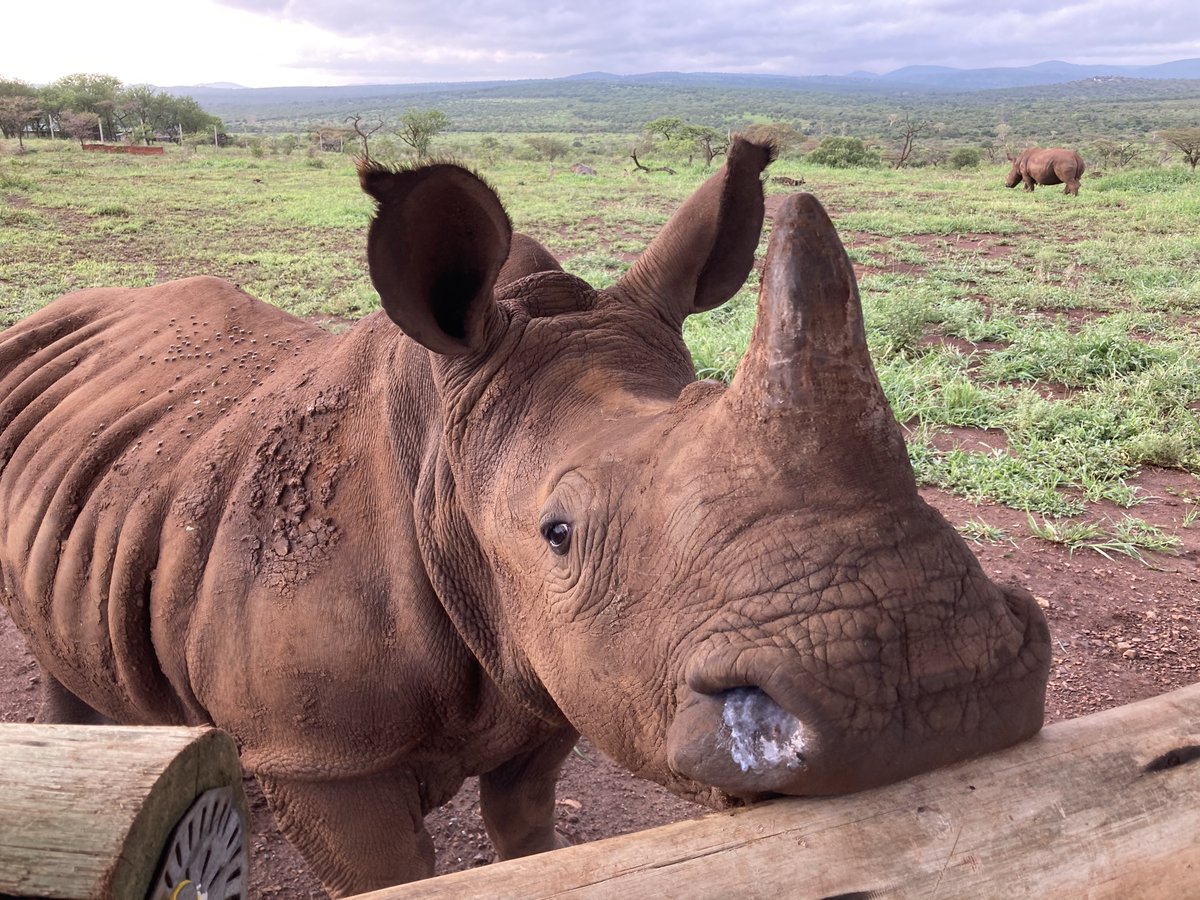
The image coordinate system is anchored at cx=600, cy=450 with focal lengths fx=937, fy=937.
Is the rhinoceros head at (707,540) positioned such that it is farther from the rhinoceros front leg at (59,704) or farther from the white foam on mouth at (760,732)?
the rhinoceros front leg at (59,704)

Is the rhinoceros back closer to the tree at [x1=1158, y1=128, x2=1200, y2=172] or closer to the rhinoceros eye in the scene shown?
Result: the rhinoceros eye

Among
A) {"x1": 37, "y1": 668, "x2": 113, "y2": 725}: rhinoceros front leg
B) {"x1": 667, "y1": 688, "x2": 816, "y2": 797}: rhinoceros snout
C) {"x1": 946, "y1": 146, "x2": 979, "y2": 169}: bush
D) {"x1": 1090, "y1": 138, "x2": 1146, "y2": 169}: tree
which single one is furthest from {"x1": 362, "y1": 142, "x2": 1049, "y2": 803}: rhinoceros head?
{"x1": 946, "y1": 146, "x2": 979, "y2": 169}: bush

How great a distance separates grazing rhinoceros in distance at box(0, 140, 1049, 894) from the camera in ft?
A: 4.50

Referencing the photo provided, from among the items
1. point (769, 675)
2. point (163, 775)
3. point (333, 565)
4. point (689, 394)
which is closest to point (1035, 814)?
point (769, 675)

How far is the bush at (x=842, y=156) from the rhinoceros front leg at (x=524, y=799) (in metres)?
31.7

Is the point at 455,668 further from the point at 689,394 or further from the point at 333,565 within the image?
the point at 689,394

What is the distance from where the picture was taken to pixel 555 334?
7.05 ft

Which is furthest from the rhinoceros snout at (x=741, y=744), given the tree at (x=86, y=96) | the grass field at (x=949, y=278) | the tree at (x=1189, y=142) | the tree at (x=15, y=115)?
the tree at (x=86, y=96)

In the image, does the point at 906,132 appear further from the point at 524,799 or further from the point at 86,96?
the point at 524,799

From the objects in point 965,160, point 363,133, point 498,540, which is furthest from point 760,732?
point 965,160

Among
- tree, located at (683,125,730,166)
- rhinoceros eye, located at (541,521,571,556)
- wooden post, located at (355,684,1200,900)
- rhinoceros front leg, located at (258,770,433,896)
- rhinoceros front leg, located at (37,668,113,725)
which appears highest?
tree, located at (683,125,730,166)

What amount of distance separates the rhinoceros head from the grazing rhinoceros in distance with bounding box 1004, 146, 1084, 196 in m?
26.1

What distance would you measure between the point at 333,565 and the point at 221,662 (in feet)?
1.30

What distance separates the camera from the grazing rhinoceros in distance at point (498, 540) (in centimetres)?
137
